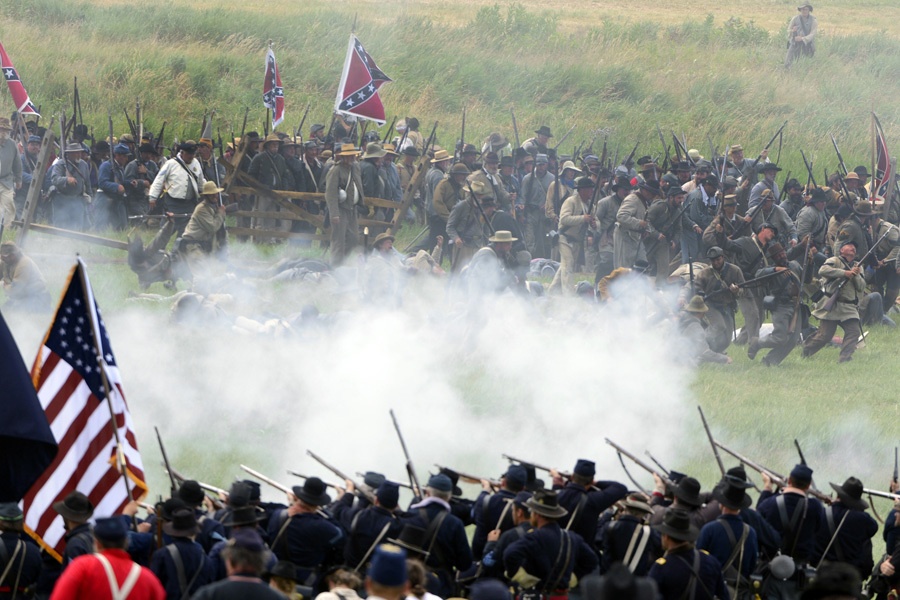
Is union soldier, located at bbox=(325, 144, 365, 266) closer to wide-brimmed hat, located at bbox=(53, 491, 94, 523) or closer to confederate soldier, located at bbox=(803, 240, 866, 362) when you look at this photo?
confederate soldier, located at bbox=(803, 240, 866, 362)

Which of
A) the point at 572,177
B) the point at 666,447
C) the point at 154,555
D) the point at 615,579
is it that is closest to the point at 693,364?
the point at 666,447

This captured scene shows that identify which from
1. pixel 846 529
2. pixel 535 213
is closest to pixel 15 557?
pixel 846 529

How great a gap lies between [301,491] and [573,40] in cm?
3085

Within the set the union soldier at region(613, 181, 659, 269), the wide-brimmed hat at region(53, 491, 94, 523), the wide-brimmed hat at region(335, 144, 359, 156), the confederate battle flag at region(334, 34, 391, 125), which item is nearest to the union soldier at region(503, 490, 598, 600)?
the wide-brimmed hat at region(53, 491, 94, 523)

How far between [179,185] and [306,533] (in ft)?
37.0

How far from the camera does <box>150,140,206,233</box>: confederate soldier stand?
19141 millimetres

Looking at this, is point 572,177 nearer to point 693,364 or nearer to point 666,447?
point 693,364

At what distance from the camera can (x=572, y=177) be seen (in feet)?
75.9

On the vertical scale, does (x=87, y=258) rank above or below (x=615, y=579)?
below

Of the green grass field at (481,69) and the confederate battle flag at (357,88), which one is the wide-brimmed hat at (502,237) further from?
the green grass field at (481,69)

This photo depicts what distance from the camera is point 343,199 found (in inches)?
795

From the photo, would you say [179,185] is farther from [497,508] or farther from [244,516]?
[244,516]

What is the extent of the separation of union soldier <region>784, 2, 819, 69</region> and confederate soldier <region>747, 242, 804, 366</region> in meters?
19.6

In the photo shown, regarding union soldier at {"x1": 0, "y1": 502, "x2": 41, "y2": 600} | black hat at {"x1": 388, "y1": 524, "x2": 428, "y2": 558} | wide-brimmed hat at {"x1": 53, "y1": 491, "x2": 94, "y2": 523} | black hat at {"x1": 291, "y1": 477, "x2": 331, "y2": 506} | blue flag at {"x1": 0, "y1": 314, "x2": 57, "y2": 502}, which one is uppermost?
blue flag at {"x1": 0, "y1": 314, "x2": 57, "y2": 502}
